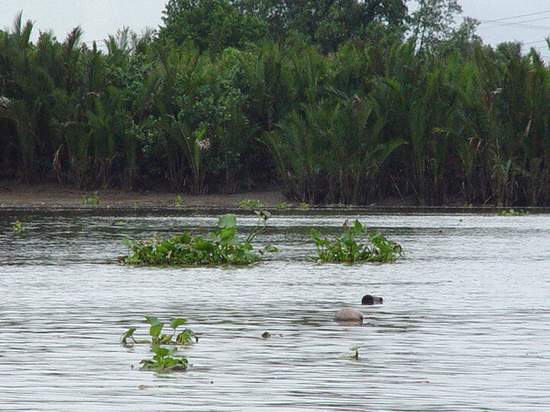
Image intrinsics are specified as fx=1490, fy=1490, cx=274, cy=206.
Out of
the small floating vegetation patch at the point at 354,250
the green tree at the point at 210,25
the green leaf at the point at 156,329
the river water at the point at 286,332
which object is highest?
the green tree at the point at 210,25

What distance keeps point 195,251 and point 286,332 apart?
7.94m

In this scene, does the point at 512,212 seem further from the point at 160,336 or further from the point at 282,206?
the point at 160,336

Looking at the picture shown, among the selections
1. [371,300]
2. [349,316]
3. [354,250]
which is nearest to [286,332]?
[349,316]

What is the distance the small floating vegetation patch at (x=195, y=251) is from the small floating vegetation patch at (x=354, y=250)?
987 mm

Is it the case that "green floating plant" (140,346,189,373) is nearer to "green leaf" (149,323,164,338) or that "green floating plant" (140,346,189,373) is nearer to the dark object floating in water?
"green leaf" (149,323,164,338)

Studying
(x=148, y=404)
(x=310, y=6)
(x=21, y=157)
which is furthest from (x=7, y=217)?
(x=310, y=6)

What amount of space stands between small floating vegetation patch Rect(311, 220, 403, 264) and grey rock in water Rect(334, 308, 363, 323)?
7.36 meters

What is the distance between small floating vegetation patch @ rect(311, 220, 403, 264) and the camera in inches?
778

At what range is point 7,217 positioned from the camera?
32906 mm

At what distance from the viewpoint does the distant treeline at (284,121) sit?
3903cm

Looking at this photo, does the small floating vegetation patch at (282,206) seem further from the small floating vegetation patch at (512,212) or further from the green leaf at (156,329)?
the green leaf at (156,329)

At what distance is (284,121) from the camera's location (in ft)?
133

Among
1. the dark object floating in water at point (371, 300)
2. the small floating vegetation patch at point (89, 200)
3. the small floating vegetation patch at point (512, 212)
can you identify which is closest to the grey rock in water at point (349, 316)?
the dark object floating in water at point (371, 300)

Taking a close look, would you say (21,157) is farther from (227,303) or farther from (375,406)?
(375,406)
